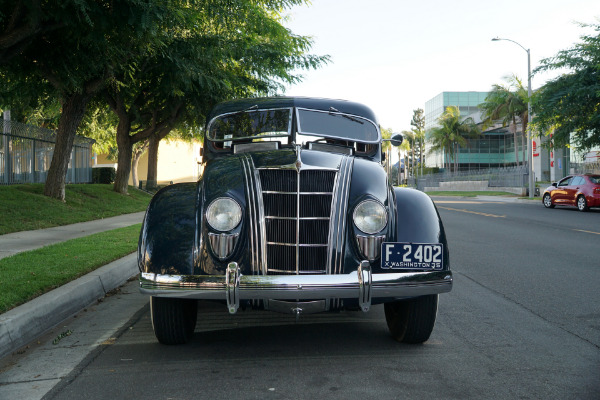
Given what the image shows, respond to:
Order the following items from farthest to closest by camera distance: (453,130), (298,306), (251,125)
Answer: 1. (453,130)
2. (251,125)
3. (298,306)

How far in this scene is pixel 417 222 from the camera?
4.16 m

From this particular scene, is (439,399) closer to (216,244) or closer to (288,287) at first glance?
(288,287)

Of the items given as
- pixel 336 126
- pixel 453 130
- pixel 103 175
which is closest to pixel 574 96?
pixel 336 126

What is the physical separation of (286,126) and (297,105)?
330mm

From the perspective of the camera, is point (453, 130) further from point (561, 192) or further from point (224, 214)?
point (224, 214)

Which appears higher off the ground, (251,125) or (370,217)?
(251,125)

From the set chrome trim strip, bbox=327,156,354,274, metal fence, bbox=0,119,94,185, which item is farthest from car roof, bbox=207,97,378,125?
metal fence, bbox=0,119,94,185

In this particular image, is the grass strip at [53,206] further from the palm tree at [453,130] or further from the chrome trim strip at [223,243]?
the palm tree at [453,130]

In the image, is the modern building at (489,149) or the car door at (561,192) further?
the modern building at (489,149)

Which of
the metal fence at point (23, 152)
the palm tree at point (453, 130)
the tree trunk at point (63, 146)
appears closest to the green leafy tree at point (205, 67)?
→ the tree trunk at point (63, 146)

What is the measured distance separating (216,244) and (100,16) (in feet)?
20.3

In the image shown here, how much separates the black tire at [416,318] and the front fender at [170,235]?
61.7 inches

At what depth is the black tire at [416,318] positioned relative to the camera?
4164 mm

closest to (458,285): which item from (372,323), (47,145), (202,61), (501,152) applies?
(372,323)
